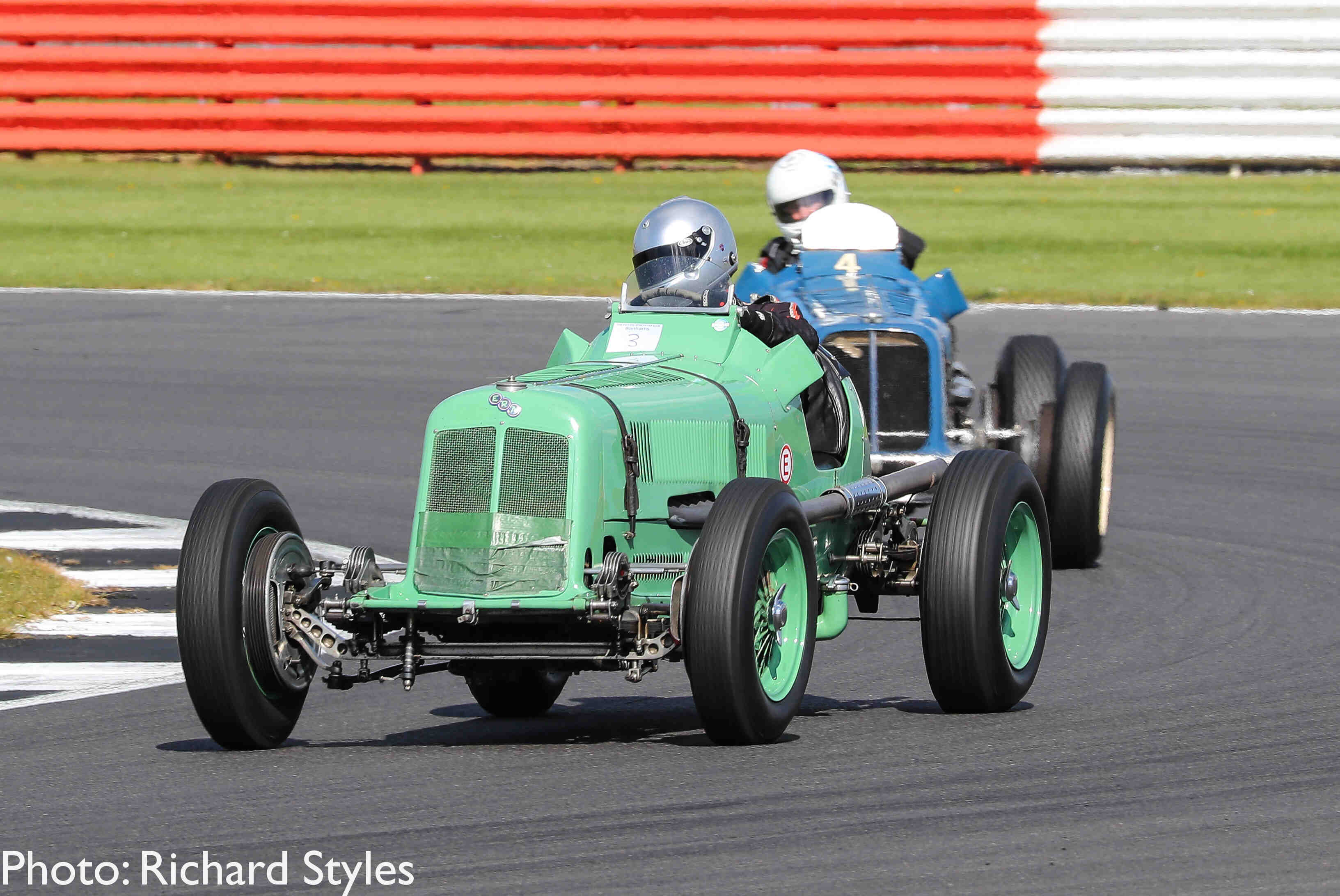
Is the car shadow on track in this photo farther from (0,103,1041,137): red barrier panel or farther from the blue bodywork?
(0,103,1041,137): red barrier panel

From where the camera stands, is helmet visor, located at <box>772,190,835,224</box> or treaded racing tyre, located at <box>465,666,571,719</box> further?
helmet visor, located at <box>772,190,835,224</box>

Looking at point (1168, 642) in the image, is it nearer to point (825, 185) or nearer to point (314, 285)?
point (825, 185)

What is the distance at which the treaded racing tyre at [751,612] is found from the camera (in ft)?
19.8

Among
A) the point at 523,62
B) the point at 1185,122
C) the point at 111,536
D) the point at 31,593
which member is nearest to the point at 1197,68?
the point at 1185,122

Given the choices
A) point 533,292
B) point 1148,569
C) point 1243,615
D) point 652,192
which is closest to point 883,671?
point 1243,615

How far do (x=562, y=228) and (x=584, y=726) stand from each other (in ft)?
48.7

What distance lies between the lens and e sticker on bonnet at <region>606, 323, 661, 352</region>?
292 inches

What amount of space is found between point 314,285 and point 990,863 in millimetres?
14321

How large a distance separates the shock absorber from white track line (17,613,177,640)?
7.65 feet

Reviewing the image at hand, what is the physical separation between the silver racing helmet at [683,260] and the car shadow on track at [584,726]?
1.32 metres

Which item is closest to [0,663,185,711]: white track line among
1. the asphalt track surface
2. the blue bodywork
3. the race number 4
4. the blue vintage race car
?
the asphalt track surface

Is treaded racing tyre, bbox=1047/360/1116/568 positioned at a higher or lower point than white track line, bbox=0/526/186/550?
higher

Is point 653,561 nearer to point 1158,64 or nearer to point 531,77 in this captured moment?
point 1158,64

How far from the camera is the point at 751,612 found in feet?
20.0
